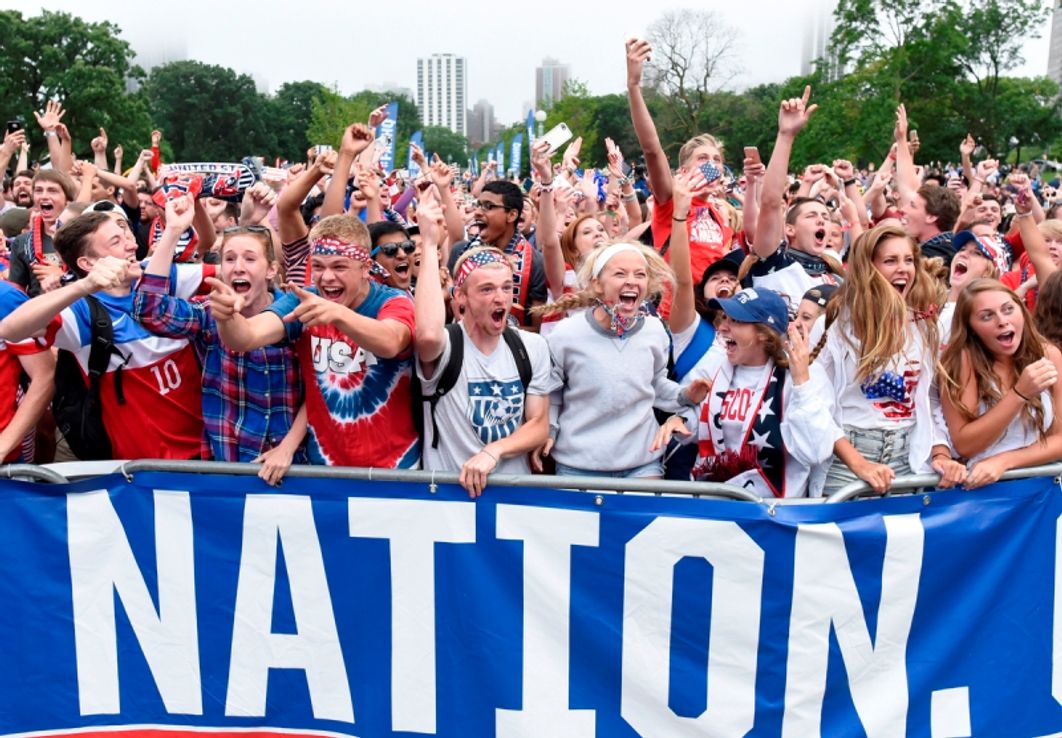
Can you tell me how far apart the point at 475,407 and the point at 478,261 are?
0.58 m

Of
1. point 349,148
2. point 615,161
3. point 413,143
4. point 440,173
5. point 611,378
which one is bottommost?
point 611,378

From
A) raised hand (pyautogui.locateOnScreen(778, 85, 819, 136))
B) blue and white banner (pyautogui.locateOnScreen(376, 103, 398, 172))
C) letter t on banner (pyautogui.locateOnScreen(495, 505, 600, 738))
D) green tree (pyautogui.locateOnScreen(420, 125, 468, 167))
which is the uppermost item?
green tree (pyautogui.locateOnScreen(420, 125, 468, 167))

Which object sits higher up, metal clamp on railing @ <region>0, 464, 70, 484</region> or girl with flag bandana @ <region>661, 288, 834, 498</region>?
girl with flag bandana @ <region>661, 288, 834, 498</region>

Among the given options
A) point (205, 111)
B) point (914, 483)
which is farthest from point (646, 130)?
point (205, 111)

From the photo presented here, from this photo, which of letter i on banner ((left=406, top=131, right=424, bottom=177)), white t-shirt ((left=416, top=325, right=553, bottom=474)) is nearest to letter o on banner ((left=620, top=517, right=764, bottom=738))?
white t-shirt ((left=416, top=325, right=553, bottom=474))

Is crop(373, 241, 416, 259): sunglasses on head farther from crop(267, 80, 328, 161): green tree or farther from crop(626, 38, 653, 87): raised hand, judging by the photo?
crop(267, 80, 328, 161): green tree

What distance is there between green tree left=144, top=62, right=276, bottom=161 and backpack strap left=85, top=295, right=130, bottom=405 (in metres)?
89.8

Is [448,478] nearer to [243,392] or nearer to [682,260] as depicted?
[243,392]

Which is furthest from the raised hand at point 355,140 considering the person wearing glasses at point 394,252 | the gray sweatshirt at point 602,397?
the gray sweatshirt at point 602,397

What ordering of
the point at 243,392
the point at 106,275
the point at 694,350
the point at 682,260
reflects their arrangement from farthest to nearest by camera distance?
the point at 694,350, the point at 682,260, the point at 243,392, the point at 106,275

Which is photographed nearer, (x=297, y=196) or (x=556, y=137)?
(x=297, y=196)

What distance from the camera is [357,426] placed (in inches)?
150

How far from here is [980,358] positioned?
3861 mm

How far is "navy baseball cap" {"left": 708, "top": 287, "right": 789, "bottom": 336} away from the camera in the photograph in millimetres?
3801
